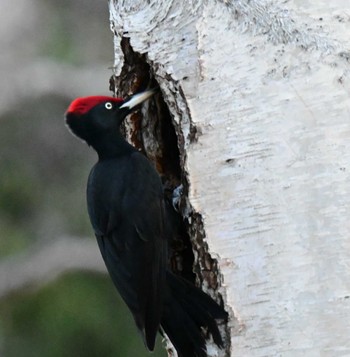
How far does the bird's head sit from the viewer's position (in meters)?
3.44

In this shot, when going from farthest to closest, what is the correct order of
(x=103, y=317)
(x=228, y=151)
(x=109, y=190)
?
(x=103, y=317), (x=109, y=190), (x=228, y=151)

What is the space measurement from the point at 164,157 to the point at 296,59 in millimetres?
894

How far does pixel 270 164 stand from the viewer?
276 centimetres

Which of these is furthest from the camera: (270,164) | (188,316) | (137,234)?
(137,234)

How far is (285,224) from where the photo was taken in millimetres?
2693

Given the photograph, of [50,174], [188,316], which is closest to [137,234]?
[188,316]

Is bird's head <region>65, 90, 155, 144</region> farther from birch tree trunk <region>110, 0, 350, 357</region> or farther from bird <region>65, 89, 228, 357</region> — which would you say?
birch tree trunk <region>110, 0, 350, 357</region>

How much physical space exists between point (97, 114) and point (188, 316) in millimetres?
810

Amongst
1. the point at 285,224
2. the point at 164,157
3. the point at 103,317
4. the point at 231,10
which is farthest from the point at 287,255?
the point at 103,317

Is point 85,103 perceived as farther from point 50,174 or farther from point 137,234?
point 50,174

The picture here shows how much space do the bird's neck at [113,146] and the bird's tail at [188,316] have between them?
0.56 metres

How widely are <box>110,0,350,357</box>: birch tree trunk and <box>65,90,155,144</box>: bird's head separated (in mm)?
422

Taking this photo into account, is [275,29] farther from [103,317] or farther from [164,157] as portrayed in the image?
[103,317]

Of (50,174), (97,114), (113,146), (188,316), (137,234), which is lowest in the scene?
(50,174)
